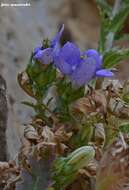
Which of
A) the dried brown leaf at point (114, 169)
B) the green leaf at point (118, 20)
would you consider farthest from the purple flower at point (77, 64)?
the green leaf at point (118, 20)

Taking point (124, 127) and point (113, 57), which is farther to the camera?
point (113, 57)

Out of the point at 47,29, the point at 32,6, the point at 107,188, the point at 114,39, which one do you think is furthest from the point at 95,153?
the point at 32,6

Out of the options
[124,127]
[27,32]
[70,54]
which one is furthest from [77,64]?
[27,32]

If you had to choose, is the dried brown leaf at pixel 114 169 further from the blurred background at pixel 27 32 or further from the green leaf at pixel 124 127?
the blurred background at pixel 27 32

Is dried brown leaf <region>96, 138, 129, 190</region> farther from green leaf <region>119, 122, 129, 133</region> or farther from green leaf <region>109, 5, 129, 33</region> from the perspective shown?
green leaf <region>109, 5, 129, 33</region>

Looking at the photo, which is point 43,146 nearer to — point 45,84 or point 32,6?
point 45,84

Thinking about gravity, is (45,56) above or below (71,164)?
above

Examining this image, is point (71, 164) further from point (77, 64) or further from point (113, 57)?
point (113, 57)

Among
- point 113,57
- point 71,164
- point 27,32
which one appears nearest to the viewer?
point 71,164

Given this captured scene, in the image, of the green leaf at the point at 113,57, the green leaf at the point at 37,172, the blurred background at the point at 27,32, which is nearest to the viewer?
the green leaf at the point at 37,172
